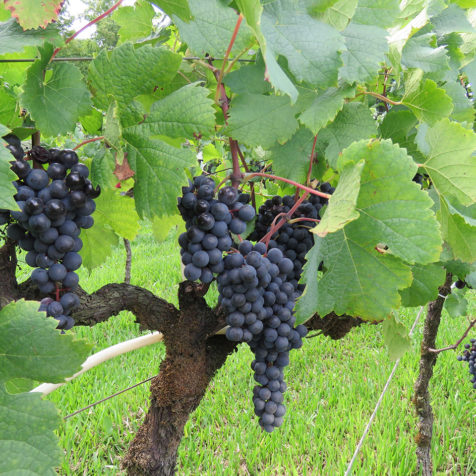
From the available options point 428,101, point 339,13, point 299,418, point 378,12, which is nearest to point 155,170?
point 339,13

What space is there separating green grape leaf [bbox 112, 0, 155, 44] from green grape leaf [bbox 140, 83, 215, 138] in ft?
1.93

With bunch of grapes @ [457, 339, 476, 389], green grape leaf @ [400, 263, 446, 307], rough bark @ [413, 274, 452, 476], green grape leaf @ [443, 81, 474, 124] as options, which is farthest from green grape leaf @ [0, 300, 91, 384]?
bunch of grapes @ [457, 339, 476, 389]

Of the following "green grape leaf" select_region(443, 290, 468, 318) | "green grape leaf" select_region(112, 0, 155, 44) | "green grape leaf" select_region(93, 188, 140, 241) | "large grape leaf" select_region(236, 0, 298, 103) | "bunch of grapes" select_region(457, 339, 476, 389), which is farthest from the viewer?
"bunch of grapes" select_region(457, 339, 476, 389)

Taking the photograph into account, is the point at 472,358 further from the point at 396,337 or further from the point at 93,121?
the point at 93,121

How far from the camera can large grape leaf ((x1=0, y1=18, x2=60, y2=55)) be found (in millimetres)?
686

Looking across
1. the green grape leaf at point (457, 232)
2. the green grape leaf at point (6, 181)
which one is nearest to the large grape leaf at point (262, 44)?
the green grape leaf at point (6, 181)

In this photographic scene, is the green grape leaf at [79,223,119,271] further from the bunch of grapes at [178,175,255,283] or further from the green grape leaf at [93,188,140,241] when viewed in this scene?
the bunch of grapes at [178,175,255,283]

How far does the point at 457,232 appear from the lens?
1.06 meters

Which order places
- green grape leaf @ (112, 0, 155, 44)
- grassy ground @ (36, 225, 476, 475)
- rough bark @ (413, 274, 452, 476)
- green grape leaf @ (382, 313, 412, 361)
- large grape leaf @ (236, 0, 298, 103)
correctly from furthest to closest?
1. grassy ground @ (36, 225, 476, 475)
2. rough bark @ (413, 274, 452, 476)
3. green grape leaf @ (112, 0, 155, 44)
4. green grape leaf @ (382, 313, 412, 361)
5. large grape leaf @ (236, 0, 298, 103)

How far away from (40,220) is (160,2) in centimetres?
41

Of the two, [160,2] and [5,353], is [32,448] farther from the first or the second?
[160,2]

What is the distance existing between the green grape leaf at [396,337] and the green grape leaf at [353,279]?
22 cm

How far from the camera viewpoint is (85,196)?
0.77 metres

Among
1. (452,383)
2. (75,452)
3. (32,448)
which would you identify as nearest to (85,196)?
(32,448)
